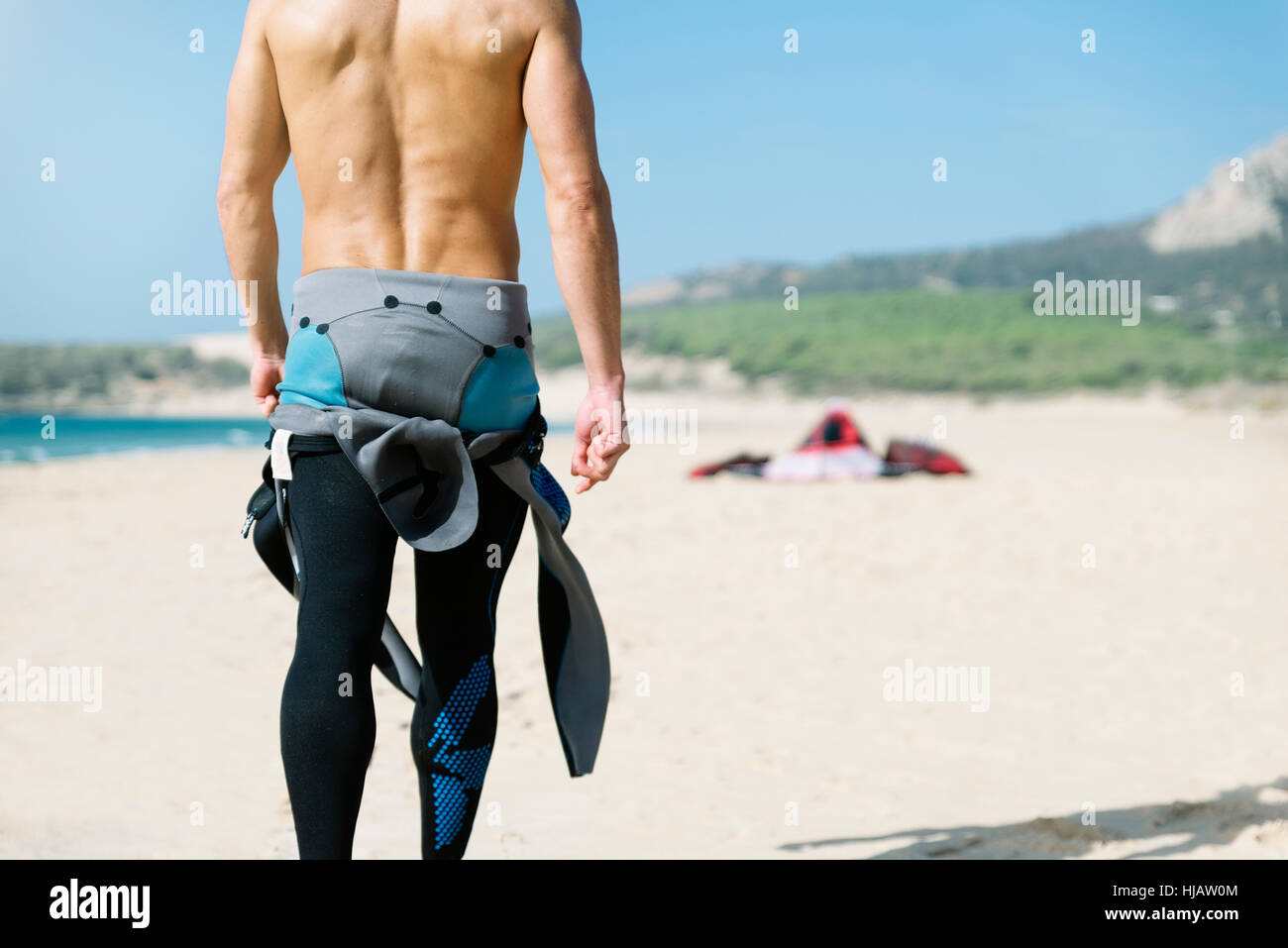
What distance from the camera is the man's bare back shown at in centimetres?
205

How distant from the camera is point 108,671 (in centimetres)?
527

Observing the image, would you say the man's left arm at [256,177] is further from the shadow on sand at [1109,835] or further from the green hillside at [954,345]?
the green hillside at [954,345]

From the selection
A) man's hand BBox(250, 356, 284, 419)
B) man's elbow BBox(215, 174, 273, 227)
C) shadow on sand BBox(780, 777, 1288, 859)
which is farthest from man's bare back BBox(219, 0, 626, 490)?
shadow on sand BBox(780, 777, 1288, 859)

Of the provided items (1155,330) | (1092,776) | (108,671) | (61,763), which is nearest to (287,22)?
(61,763)

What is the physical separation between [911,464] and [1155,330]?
160ft

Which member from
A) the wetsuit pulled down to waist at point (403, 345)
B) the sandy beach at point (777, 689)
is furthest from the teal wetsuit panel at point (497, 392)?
the sandy beach at point (777, 689)

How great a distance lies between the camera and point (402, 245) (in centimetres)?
211

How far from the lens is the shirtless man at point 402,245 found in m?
2.00

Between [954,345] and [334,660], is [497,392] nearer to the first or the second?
[334,660]

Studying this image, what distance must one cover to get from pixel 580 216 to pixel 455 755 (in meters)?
1.02

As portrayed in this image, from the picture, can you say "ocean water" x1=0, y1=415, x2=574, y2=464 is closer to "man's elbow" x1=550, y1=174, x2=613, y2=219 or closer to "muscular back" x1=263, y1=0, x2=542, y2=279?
"muscular back" x1=263, y1=0, x2=542, y2=279

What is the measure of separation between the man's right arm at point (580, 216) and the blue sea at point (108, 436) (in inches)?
814

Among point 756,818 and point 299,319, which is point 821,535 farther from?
point 299,319

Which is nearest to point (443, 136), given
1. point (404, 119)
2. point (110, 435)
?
point (404, 119)
